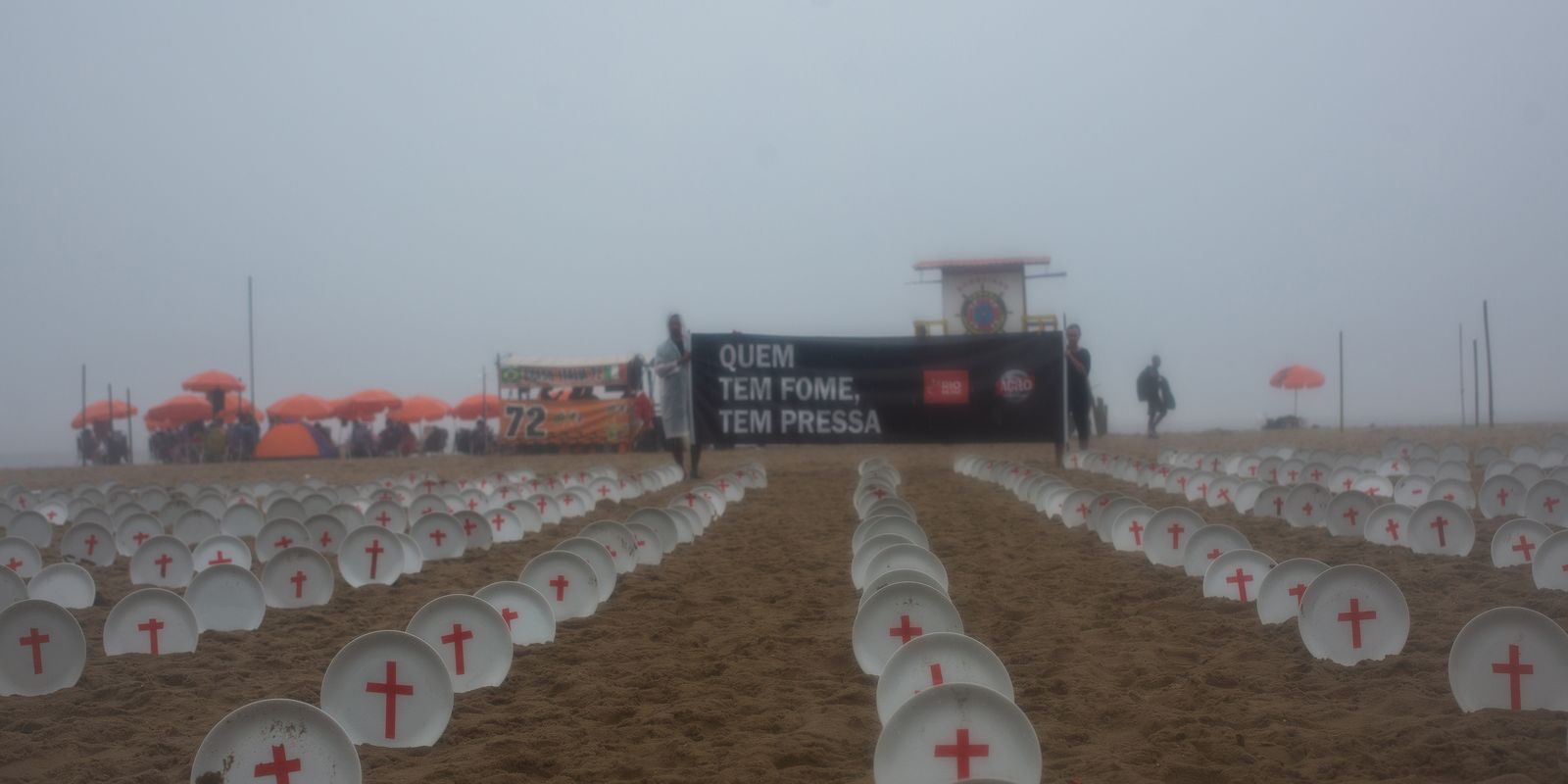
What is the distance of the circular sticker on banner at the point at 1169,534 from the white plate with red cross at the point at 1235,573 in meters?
1.24

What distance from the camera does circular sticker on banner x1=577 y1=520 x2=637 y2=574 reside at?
9.22m

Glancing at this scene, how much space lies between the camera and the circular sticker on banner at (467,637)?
6.04 m

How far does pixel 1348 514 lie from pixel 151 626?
28.0ft

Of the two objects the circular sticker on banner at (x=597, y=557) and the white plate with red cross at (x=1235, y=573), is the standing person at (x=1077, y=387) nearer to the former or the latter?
the white plate with red cross at (x=1235, y=573)

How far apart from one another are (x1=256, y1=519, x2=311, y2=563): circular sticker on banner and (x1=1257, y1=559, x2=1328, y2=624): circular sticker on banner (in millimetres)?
7368

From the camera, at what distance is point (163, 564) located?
948cm

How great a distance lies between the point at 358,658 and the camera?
5285 millimetres

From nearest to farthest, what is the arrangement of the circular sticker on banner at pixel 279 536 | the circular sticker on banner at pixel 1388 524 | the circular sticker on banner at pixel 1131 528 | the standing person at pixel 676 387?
the circular sticker on banner at pixel 1388 524 < the circular sticker on banner at pixel 1131 528 < the circular sticker on banner at pixel 279 536 < the standing person at pixel 676 387

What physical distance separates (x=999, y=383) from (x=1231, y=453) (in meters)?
3.46

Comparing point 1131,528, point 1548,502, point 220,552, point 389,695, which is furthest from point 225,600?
point 1548,502

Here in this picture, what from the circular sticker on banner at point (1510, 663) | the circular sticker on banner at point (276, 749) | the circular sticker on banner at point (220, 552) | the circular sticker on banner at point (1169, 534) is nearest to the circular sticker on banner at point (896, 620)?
the circular sticker on banner at point (1510, 663)

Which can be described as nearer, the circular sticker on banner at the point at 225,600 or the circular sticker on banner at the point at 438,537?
the circular sticker on banner at the point at 225,600

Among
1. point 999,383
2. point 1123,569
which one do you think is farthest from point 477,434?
point 1123,569

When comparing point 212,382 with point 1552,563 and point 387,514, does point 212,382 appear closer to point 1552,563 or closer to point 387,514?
point 387,514
